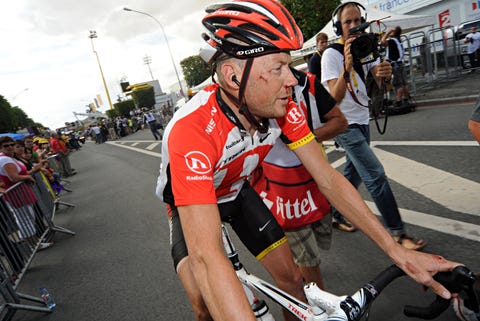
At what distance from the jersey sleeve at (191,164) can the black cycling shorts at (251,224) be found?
0.65m

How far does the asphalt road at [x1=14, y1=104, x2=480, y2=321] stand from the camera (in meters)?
2.94

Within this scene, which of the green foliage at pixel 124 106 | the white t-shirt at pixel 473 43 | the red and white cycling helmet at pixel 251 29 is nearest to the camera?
the red and white cycling helmet at pixel 251 29

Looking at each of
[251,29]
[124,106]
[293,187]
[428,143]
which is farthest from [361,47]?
[124,106]

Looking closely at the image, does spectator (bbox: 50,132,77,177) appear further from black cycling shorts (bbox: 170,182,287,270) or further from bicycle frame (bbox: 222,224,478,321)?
bicycle frame (bbox: 222,224,478,321)

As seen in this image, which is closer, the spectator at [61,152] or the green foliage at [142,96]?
the spectator at [61,152]

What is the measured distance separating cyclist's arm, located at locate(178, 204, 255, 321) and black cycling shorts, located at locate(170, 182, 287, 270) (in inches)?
23.6

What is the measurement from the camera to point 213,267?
49.2 inches

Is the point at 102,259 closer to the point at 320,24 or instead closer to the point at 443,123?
the point at 443,123

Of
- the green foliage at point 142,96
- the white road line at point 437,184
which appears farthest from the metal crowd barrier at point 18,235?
the green foliage at point 142,96

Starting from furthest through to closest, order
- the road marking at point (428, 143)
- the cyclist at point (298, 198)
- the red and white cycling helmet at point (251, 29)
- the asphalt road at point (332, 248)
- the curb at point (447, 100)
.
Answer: the curb at point (447, 100) → the road marking at point (428, 143) → the asphalt road at point (332, 248) → the cyclist at point (298, 198) → the red and white cycling helmet at point (251, 29)

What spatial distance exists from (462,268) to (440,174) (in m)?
4.00

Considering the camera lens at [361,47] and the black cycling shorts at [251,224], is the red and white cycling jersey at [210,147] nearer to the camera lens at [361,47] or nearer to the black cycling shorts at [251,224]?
the black cycling shorts at [251,224]

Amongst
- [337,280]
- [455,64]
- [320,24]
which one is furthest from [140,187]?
[320,24]

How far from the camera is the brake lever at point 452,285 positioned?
42.6 inches
